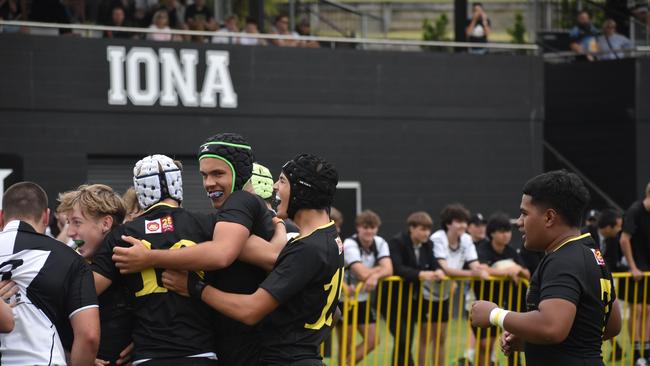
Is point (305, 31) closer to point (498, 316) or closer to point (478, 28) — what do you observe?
point (478, 28)

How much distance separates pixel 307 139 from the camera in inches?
689

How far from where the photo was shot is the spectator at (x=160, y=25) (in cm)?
1641

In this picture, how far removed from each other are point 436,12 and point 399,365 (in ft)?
61.4

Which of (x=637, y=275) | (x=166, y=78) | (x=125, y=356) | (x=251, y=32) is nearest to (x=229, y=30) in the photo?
(x=251, y=32)

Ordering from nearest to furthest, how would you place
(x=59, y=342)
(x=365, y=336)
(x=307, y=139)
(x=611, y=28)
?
(x=59, y=342) → (x=365, y=336) → (x=307, y=139) → (x=611, y=28)

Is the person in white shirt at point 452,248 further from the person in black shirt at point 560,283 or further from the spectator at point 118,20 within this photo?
the spectator at point 118,20

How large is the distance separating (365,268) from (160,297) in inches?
216

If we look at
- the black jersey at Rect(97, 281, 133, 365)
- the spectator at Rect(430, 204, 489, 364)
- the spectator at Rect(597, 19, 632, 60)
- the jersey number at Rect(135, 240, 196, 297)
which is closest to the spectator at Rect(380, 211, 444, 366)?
the spectator at Rect(430, 204, 489, 364)

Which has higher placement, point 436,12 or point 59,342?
point 436,12

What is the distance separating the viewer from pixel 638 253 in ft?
40.7

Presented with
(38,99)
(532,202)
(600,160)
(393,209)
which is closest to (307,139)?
(393,209)

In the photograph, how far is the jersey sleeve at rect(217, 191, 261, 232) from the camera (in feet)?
17.8

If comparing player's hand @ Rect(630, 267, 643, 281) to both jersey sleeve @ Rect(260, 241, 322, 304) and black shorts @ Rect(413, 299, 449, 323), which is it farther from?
jersey sleeve @ Rect(260, 241, 322, 304)

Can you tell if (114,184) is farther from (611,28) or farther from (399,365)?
(611,28)
